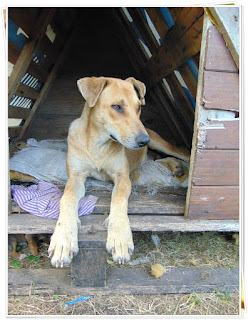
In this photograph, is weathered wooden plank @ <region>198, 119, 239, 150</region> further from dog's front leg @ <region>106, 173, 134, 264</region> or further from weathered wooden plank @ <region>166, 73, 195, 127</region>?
weathered wooden plank @ <region>166, 73, 195, 127</region>

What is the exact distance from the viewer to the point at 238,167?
2.16 meters

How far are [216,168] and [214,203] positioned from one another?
12.3 inches

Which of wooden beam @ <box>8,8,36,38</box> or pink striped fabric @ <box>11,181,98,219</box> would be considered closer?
pink striped fabric @ <box>11,181,98,219</box>

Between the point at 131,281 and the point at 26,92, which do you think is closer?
the point at 131,281

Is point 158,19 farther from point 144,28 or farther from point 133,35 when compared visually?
point 133,35

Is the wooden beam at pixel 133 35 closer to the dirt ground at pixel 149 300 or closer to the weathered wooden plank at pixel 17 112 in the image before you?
the weathered wooden plank at pixel 17 112

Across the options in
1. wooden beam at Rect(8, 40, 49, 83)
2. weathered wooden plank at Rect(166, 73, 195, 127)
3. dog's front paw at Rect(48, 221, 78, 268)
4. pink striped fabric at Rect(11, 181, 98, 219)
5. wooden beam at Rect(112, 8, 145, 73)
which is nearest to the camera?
dog's front paw at Rect(48, 221, 78, 268)

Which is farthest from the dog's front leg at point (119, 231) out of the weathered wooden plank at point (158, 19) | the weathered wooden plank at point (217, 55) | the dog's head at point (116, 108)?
the weathered wooden plank at point (158, 19)

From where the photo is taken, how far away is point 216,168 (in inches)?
84.6

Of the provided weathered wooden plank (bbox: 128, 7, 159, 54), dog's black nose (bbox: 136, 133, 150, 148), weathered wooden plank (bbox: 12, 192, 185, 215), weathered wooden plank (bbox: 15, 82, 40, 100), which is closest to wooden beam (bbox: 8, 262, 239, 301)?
weathered wooden plank (bbox: 12, 192, 185, 215)

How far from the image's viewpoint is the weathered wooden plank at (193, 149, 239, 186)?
2.12 metres

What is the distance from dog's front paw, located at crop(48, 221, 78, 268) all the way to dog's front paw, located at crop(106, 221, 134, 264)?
0.25 metres

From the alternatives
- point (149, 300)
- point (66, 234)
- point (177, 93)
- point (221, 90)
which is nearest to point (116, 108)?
point (221, 90)

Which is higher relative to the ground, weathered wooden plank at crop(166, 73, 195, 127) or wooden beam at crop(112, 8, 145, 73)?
wooden beam at crop(112, 8, 145, 73)
